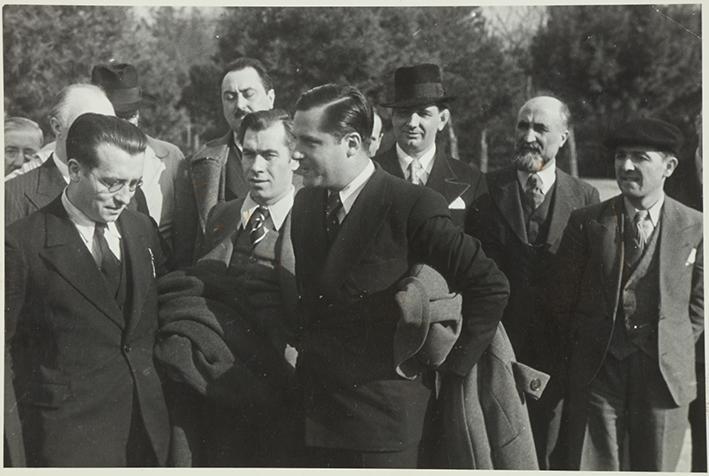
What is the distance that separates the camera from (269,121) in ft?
17.2

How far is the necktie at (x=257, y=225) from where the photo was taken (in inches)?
206

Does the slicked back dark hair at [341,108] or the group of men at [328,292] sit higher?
the slicked back dark hair at [341,108]

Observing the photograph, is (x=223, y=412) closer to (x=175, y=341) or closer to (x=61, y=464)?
(x=175, y=341)

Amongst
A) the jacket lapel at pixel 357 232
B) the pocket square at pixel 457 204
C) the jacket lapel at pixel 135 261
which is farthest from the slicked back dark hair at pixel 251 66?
the pocket square at pixel 457 204

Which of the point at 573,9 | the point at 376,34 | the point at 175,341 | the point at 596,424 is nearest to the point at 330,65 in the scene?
the point at 376,34

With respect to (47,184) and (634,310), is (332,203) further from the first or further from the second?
(634,310)

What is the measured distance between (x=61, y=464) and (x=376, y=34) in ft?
10.1

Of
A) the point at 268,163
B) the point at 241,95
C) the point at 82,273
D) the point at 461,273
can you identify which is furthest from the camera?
the point at 241,95

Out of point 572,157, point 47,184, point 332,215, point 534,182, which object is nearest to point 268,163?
point 332,215

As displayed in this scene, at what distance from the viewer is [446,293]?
4.99 m

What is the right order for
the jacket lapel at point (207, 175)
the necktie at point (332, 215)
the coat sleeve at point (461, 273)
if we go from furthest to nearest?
1. the jacket lapel at point (207, 175)
2. the necktie at point (332, 215)
3. the coat sleeve at point (461, 273)

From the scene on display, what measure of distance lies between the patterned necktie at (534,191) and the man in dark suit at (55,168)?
245 centimetres

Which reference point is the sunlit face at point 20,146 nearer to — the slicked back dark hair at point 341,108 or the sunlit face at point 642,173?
the slicked back dark hair at point 341,108

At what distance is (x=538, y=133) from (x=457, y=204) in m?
0.63
